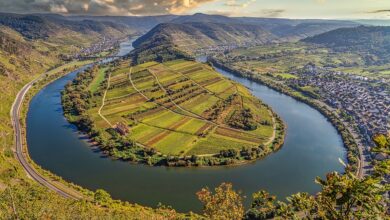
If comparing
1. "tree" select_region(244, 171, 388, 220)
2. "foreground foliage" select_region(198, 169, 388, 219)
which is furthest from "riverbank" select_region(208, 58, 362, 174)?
"tree" select_region(244, 171, 388, 220)

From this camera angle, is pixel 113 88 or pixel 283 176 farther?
pixel 113 88

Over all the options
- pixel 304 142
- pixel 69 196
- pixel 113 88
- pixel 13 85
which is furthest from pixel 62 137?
pixel 304 142

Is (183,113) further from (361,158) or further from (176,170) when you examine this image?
(361,158)

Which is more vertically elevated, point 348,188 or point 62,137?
point 348,188

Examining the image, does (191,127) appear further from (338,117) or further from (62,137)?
(338,117)

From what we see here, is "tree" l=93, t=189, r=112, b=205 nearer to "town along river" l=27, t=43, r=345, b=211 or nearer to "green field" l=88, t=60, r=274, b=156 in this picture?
"town along river" l=27, t=43, r=345, b=211

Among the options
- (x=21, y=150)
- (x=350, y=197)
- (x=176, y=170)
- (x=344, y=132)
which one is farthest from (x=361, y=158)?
(x=21, y=150)
